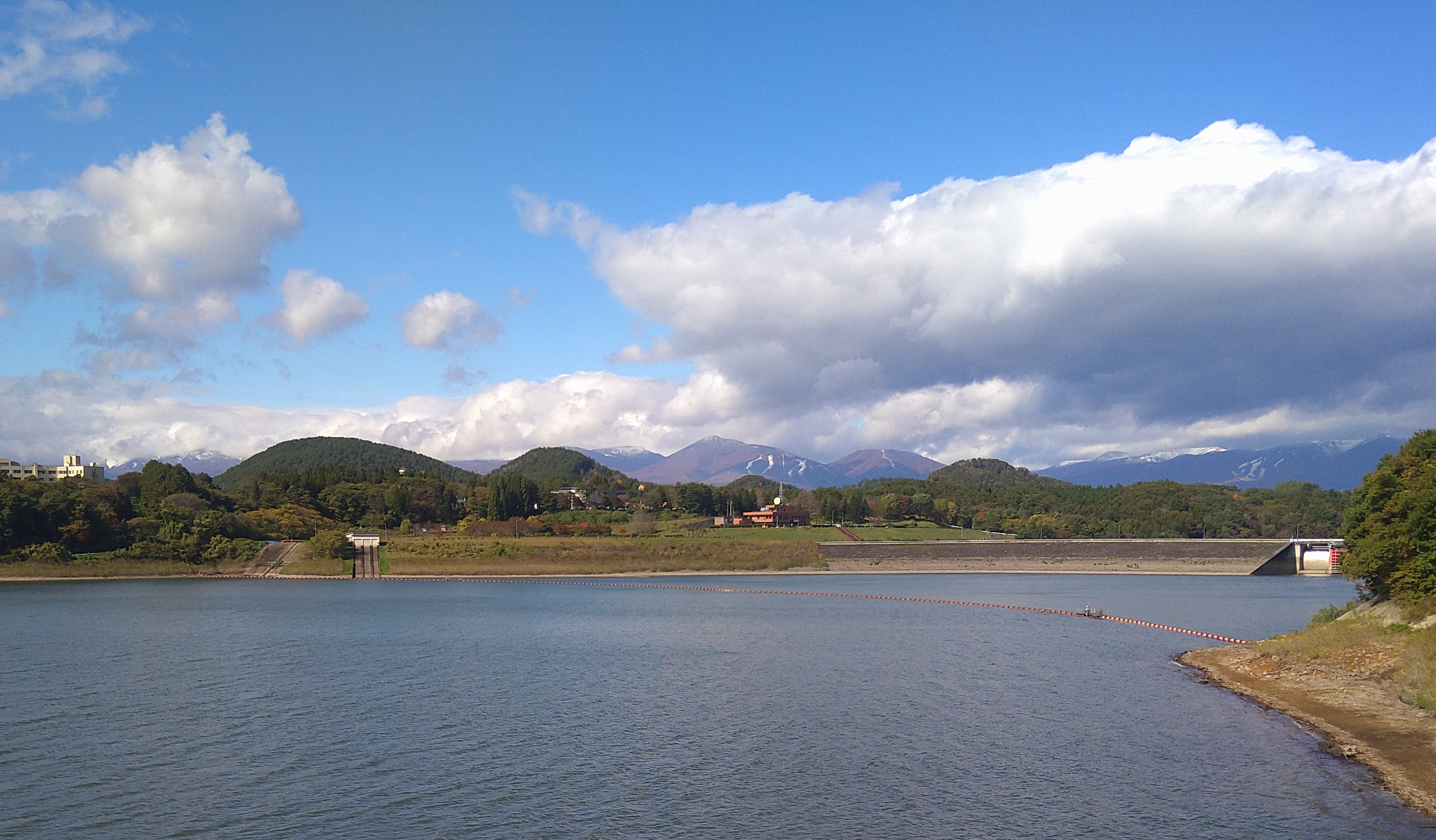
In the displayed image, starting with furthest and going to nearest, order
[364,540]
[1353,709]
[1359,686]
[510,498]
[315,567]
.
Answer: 1. [510,498]
2. [364,540]
3. [315,567]
4. [1359,686]
5. [1353,709]

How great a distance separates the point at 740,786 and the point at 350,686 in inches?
787

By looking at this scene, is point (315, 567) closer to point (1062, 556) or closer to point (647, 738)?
point (1062, 556)

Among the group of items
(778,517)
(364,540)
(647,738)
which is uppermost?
(778,517)

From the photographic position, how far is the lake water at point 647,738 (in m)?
20.9

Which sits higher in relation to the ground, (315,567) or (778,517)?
(778,517)

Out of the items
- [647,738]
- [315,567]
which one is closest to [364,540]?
[315,567]

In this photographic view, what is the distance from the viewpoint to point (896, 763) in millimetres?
25484

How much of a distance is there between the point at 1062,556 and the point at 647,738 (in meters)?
116

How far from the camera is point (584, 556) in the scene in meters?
125

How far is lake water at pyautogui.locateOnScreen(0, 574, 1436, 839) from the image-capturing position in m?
20.9

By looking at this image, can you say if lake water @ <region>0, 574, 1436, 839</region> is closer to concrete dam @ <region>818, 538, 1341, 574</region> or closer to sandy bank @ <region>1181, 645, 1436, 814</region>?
sandy bank @ <region>1181, 645, 1436, 814</region>

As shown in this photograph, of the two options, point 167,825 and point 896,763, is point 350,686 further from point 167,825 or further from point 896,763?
point 896,763

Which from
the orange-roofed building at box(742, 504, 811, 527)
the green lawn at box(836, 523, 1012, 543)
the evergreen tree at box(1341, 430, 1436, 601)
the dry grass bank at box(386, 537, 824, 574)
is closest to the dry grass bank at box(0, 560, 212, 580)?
the dry grass bank at box(386, 537, 824, 574)

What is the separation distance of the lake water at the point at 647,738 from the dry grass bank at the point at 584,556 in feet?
211
